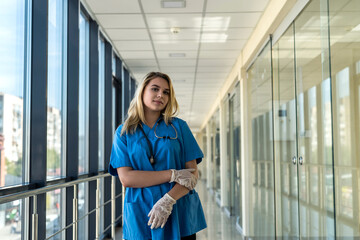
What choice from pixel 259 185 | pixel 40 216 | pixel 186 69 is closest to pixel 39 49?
pixel 40 216

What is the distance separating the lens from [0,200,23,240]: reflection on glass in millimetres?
2476

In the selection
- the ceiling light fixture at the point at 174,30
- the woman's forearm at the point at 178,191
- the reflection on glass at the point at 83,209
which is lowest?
the reflection on glass at the point at 83,209

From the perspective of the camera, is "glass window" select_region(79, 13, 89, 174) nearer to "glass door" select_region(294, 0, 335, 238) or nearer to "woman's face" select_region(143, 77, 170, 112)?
"glass door" select_region(294, 0, 335, 238)

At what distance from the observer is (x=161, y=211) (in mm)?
1408

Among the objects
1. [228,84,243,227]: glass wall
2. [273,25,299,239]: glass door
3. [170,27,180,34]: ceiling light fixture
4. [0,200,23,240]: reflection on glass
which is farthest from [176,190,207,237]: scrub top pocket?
[228,84,243,227]: glass wall

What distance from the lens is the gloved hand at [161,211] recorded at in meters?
1.41

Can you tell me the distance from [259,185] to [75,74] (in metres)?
2.70

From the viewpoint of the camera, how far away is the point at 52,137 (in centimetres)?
354

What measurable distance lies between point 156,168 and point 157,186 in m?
0.07

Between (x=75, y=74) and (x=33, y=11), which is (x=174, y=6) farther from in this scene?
(x=33, y=11)

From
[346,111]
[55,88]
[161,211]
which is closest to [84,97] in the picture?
[55,88]

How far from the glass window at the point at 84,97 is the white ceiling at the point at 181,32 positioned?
24 centimetres

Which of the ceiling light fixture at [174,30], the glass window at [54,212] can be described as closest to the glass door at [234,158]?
the ceiling light fixture at [174,30]

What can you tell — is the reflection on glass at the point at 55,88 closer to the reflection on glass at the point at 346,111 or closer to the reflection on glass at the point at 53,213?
the reflection on glass at the point at 53,213
